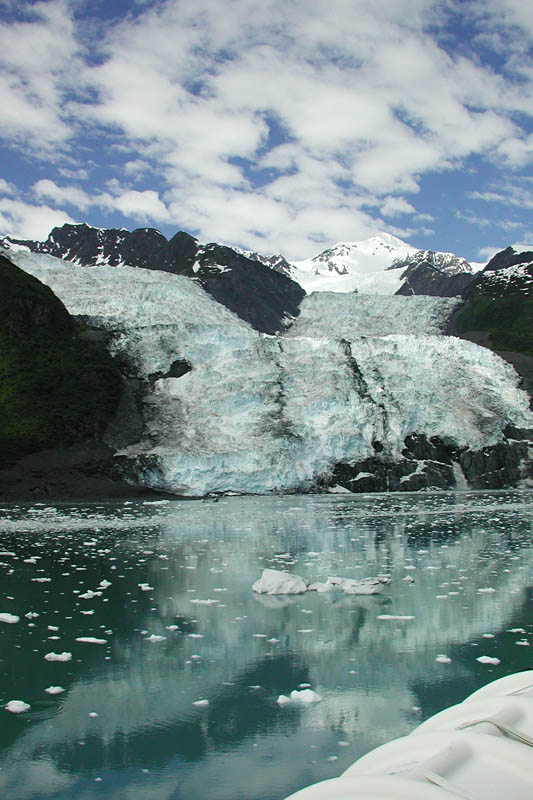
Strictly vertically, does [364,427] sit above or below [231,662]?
above

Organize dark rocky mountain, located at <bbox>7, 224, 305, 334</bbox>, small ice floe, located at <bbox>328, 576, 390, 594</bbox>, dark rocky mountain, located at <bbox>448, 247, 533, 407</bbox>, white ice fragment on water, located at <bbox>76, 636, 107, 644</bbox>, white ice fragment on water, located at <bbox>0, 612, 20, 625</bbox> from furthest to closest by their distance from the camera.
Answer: dark rocky mountain, located at <bbox>7, 224, 305, 334</bbox> < dark rocky mountain, located at <bbox>448, 247, 533, 407</bbox> < small ice floe, located at <bbox>328, 576, 390, 594</bbox> < white ice fragment on water, located at <bbox>0, 612, 20, 625</bbox> < white ice fragment on water, located at <bbox>76, 636, 107, 644</bbox>

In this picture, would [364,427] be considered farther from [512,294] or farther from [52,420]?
[512,294]

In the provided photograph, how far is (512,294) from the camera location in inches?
4146

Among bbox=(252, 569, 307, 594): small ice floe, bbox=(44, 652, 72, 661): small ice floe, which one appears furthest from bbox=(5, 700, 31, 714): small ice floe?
bbox=(252, 569, 307, 594): small ice floe

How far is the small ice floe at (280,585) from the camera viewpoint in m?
13.0

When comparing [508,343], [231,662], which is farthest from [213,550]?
[508,343]

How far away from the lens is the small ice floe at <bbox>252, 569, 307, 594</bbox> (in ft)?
42.5

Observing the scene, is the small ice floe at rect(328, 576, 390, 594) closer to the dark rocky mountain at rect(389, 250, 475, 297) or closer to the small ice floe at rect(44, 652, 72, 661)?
the small ice floe at rect(44, 652, 72, 661)

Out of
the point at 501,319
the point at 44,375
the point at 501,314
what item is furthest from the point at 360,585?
the point at 501,314

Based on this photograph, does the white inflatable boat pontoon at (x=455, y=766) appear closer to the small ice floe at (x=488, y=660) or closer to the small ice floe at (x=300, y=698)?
the small ice floe at (x=300, y=698)

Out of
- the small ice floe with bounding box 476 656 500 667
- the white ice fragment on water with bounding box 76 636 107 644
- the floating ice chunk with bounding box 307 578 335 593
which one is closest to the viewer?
the small ice floe with bounding box 476 656 500 667

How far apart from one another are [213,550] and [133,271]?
6897 cm

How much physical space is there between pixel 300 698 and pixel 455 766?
15.3 ft

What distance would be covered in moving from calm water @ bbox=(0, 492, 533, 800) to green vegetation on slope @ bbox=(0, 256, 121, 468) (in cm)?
3783
